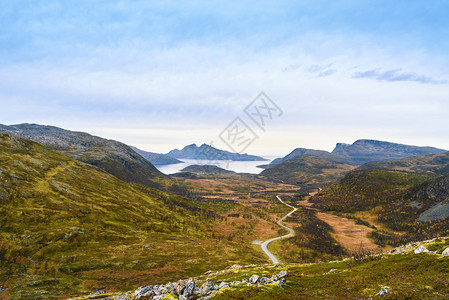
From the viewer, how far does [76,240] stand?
2623 inches

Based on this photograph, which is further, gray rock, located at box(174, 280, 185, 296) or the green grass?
gray rock, located at box(174, 280, 185, 296)

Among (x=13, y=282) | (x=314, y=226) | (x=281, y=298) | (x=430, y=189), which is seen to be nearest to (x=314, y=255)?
(x=314, y=226)

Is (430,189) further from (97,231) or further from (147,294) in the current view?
(97,231)

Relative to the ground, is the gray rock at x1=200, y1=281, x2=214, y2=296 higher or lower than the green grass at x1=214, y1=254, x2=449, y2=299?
lower

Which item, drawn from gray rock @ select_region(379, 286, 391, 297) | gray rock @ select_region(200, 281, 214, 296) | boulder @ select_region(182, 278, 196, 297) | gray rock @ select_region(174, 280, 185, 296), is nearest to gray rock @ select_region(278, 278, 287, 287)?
gray rock @ select_region(200, 281, 214, 296)

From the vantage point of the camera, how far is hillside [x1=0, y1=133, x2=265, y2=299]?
148 ft

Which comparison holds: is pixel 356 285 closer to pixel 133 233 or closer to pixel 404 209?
pixel 133 233

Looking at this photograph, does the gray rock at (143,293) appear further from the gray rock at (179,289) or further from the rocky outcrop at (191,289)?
the gray rock at (179,289)

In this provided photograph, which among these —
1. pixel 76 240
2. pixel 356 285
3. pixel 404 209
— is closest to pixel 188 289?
pixel 356 285

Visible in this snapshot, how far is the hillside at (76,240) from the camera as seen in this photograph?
1775 inches

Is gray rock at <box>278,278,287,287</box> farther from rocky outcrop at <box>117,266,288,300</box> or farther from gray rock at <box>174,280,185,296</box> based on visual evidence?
gray rock at <box>174,280,185,296</box>

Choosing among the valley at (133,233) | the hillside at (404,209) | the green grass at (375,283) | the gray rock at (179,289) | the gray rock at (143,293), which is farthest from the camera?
the hillside at (404,209)

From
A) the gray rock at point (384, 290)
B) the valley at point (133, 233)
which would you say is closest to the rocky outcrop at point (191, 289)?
the valley at point (133, 233)

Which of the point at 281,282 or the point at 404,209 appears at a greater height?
the point at 281,282
